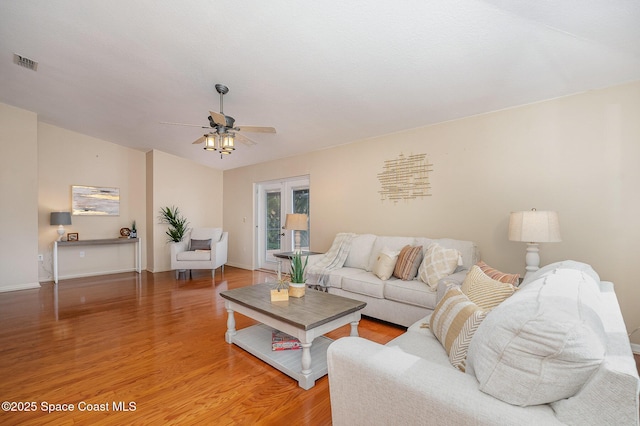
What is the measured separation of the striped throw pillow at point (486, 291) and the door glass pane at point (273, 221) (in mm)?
4716

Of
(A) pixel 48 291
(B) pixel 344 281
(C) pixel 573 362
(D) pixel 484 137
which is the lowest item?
(A) pixel 48 291

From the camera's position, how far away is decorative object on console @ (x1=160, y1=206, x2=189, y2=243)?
638 centimetres

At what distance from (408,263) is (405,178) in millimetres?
1342

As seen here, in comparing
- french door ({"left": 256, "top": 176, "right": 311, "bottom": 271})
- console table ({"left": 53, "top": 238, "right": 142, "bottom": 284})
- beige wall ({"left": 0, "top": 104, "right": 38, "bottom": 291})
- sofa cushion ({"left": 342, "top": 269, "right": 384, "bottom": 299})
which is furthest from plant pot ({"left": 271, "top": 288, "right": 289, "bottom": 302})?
beige wall ({"left": 0, "top": 104, "right": 38, "bottom": 291})

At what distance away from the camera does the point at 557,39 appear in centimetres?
215

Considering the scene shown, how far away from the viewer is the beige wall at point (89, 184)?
5.46m

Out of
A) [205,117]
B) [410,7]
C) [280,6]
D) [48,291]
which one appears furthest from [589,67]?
[48,291]

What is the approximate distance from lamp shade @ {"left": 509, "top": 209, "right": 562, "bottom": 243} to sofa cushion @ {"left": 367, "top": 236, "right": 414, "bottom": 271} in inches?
50.6

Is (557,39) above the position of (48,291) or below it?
above

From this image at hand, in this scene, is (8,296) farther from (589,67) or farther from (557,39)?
(589,67)

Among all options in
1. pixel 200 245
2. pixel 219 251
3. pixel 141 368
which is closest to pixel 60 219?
pixel 200 245

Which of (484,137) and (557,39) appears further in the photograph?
(484,137)

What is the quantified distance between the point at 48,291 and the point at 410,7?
6.35m

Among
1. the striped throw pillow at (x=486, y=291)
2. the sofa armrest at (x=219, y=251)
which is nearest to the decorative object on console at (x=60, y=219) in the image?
the sofa armrest at (x=219, y=251)
